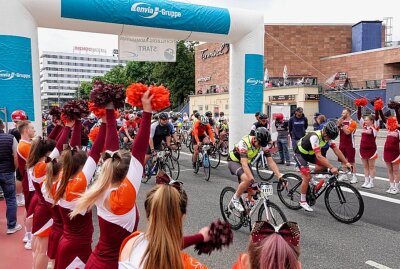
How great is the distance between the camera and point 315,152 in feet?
21.2

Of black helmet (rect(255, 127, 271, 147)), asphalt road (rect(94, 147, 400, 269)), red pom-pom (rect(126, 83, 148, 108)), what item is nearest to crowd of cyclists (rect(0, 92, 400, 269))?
black helmet (rect(255, 127, 271, 147))

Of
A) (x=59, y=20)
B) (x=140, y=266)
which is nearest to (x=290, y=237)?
(x=140, y=266)

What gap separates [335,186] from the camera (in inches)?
254

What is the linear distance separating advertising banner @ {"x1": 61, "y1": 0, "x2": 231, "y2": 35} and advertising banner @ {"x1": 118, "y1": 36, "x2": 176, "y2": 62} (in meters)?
0.92

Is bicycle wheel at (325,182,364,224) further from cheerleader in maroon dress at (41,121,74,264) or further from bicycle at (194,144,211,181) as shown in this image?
cheerleader in maroon dress at (41,121,74,264)

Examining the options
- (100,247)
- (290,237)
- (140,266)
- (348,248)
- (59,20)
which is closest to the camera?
(290,237)

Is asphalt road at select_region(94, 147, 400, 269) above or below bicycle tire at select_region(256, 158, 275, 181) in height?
below

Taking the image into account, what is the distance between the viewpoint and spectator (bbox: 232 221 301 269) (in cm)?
155

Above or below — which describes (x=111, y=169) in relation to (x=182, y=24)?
below

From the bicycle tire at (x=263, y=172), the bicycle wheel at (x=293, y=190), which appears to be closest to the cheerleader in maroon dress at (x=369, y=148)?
the bicycle tire at (x=263, y=172)

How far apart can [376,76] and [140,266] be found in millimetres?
39999

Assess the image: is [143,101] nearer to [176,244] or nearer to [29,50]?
[176,244]

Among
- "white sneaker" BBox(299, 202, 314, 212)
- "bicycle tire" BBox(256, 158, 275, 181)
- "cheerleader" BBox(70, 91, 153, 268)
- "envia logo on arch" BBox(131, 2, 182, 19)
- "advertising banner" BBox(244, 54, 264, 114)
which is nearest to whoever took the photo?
"cheerleader" BBox(70, 91, 153, 268)

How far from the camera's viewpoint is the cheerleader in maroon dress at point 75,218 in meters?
2.82
